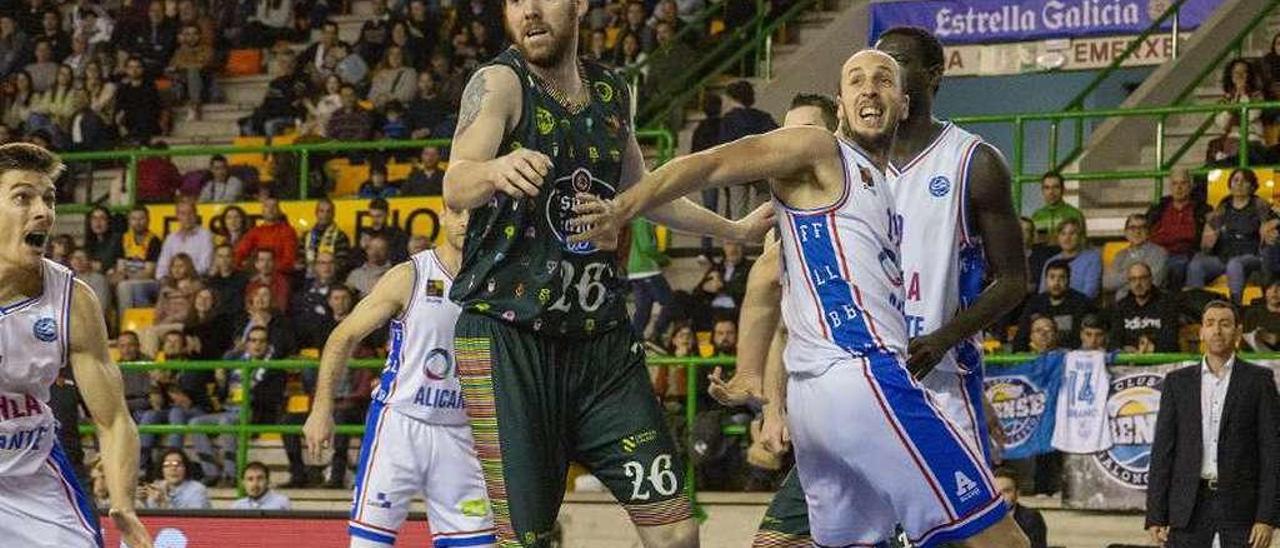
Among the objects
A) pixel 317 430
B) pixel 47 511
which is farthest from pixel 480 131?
pixel 317 430

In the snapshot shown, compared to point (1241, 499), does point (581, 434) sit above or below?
above

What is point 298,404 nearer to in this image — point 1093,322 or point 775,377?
point 1093,322

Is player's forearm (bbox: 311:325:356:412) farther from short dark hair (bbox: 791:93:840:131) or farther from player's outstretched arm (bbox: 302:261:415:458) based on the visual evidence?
short dark hair (bbox: 791:93:840:131)

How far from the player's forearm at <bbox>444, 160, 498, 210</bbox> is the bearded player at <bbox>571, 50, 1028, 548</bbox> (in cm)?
57

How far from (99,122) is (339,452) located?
8.72 m

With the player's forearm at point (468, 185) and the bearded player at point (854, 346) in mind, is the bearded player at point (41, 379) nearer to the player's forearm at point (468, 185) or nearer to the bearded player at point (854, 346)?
the player's forearm at point (468, 185)

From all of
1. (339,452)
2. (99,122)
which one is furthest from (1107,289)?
(99,122)

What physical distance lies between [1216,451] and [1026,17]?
9.69 metres

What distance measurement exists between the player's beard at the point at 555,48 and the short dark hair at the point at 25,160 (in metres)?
1.97

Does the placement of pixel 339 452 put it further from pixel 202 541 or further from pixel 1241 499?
pixel 1241 499

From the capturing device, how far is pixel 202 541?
13477 mm

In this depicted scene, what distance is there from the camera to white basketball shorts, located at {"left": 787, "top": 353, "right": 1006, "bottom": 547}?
6.39 m

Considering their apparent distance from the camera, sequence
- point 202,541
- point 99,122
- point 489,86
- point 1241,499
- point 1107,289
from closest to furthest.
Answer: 1. point 489,86
2. point 1241,499
3. point 202,541
4. point 1107,289
5. point 99,122

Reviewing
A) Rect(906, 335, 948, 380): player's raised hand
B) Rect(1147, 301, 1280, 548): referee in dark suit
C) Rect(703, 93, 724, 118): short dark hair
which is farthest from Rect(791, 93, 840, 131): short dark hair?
Rect(703, 93, 724, 118): short dark hair
